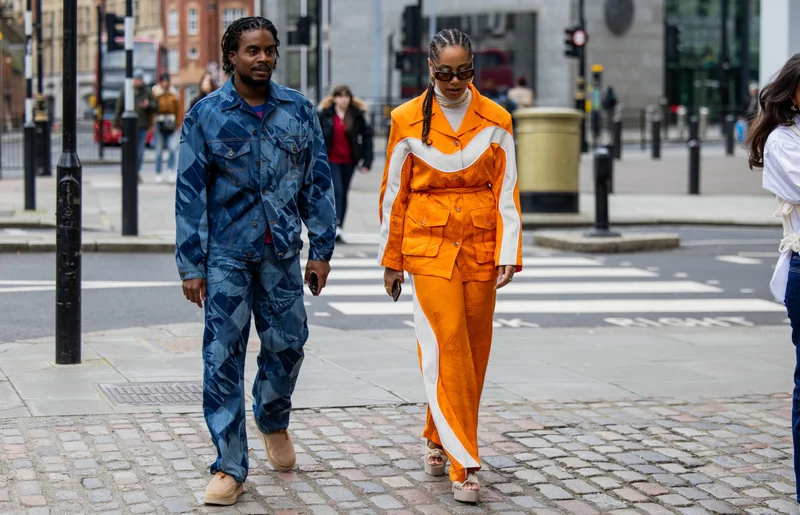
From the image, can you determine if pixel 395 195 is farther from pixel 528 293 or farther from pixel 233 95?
pixel 528 293

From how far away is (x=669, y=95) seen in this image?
54250 millimetres

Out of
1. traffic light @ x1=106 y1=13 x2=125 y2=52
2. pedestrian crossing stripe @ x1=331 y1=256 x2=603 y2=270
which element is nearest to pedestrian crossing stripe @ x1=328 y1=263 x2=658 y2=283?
pedestrian crossing stripe @ x1=331 y1=256 x2=603 y2=270

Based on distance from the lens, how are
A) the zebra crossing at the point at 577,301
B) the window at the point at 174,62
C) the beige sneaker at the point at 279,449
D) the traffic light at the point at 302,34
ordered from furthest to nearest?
the window at the point at 174,62
the traffic light at the point at 302,34
the zebra crossing at the point at 577,301
the beige sneaker at the point at 279,449

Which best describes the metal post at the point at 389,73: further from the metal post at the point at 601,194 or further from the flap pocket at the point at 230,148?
the flap pocket at the point at 230,148

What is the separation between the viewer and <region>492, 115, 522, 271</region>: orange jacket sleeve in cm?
523

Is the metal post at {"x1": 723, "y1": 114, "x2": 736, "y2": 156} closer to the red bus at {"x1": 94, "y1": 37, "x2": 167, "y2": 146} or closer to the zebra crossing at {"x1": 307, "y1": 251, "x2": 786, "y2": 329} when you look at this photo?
the zebra crossing at {"x1": 307, "y1": 251, "x2": 786, "y2": 329}

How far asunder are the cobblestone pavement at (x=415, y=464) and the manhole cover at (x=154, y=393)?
1.07 feet

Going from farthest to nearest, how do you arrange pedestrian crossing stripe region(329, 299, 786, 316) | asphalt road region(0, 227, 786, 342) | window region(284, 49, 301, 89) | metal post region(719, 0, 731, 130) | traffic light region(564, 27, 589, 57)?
1. window region(284, 49, 301, 89)
2. metal post region(719, 0, 731, 130)
3. traffic light region(564, 27, 589, 57)
4. pedestrian crossing stripe region(329, 299, 786, 316)
5. asphalt road region(0, 227, 786, 342)

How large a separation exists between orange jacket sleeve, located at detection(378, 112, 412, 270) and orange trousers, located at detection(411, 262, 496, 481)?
0.16 meters

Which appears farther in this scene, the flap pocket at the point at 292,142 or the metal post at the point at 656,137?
the metal post at the point at 656,137

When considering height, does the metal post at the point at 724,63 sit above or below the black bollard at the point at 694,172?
above

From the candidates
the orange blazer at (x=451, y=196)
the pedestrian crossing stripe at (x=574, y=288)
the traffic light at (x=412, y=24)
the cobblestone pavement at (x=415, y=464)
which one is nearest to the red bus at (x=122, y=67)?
the traffic light at (x=412, y=24)

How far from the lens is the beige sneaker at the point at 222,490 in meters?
4.94

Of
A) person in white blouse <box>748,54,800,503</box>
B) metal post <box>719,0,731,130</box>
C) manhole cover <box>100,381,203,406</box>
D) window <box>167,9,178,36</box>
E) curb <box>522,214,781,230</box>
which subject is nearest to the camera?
person in white blouse <box>748,54,800,503</box>
